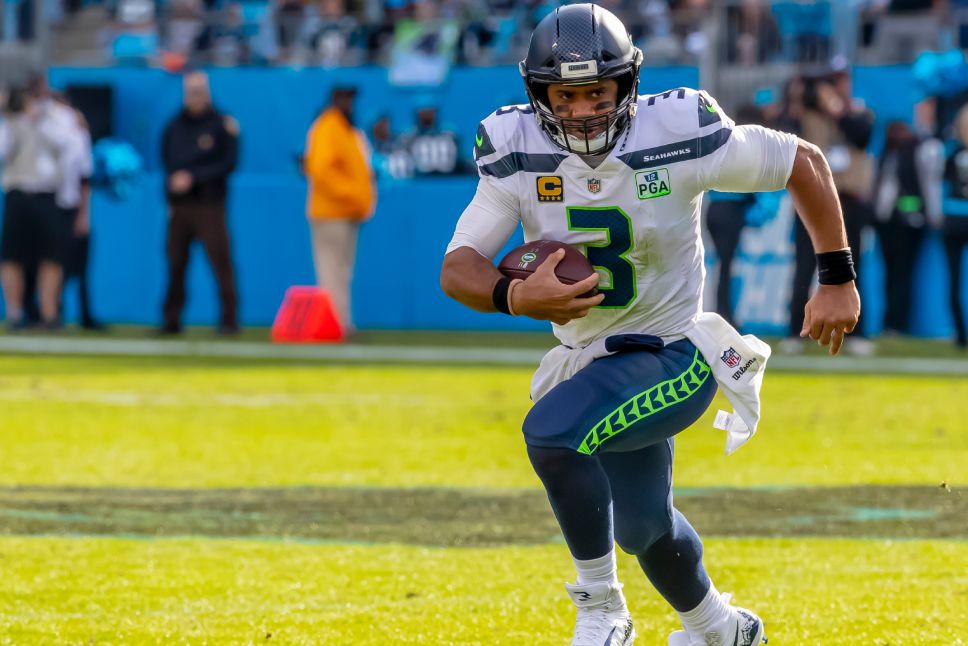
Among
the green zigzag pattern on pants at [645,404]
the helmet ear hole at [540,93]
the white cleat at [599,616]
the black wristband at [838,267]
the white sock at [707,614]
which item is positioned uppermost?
the helmet ear hole at [540,93]

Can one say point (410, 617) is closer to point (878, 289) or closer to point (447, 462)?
point (447, 462)

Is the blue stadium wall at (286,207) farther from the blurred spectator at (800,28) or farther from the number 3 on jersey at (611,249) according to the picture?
the number 3 on jersey at (611,249)

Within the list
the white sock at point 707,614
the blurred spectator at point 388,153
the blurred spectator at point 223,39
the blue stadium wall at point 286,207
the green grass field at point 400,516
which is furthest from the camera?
the blurred spectator at point 223,39

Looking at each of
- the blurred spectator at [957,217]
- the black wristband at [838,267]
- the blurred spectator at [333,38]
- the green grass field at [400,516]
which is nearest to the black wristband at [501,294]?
the black wristband at [838,267]

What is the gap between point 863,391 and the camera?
11.6 meters

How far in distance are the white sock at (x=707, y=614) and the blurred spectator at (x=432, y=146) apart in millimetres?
12878

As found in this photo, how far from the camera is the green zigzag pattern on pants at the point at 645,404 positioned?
167 inches

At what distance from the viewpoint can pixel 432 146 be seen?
1739cm

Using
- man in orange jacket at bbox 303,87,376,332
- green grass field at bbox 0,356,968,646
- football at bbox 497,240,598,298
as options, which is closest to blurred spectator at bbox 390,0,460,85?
man in orange jacket at bbox 303,87,376,332

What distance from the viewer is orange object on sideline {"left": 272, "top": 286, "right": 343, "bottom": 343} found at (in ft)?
50.1

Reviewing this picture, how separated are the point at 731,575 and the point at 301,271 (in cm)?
1162

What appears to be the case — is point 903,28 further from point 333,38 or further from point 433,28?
point 333,38

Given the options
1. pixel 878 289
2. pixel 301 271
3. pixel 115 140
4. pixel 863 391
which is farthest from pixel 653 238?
pixel 115 140

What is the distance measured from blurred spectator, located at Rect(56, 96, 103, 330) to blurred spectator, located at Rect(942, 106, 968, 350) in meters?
7.69
